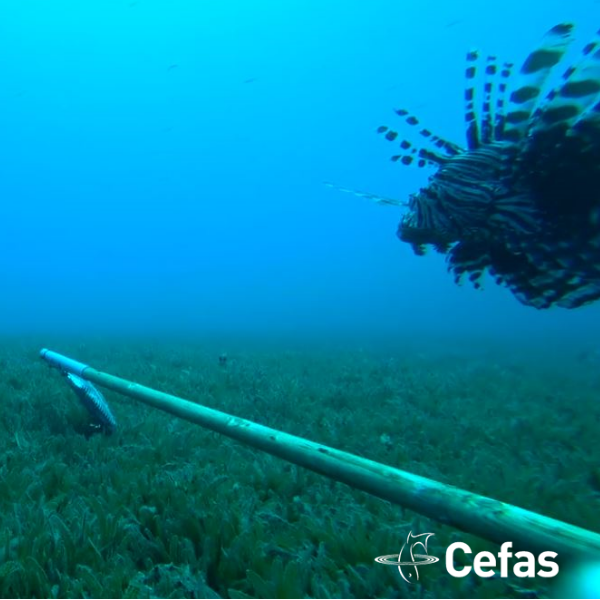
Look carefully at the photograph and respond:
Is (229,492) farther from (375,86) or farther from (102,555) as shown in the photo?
(375,86)

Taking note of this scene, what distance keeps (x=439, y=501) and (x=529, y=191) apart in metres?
1.47

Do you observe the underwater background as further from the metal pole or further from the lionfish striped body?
the metal pole

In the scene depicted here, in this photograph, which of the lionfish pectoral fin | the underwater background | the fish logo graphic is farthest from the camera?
the underwater background

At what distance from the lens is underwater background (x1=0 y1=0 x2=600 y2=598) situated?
3047 millimetres

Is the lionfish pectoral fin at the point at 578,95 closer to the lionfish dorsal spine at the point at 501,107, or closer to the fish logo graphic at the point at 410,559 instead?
the lionfish dorsal spine at the point at 501,107

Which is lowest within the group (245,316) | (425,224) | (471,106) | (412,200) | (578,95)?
(245,316)

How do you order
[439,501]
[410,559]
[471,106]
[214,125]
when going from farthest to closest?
[214,125] < [410,559] < [471,106] < [439,501]

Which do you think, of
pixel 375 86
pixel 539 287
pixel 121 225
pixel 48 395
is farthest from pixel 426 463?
pixel 121 225

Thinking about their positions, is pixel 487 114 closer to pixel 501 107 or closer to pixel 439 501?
pixel 501 107

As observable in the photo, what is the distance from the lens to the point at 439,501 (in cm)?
161

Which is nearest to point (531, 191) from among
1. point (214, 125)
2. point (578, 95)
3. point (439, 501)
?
point (578, 95)

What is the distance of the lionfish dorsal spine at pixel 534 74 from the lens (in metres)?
2.14

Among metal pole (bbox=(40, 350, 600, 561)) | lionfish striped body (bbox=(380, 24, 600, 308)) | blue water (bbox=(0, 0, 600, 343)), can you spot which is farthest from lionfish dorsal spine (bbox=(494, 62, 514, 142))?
blue water (bbox=(0, 0, 600, 343))

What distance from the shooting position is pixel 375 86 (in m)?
150
